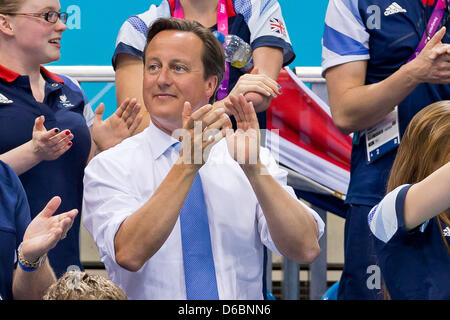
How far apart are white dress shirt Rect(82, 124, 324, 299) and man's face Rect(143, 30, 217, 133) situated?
7cm

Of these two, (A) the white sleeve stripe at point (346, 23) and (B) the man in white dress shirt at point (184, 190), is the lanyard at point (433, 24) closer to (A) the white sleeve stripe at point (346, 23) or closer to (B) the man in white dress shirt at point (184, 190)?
(A) the white sleeve stripe at point (346, 23)

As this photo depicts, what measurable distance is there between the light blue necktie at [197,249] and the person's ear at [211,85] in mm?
381

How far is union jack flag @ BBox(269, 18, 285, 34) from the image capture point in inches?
127

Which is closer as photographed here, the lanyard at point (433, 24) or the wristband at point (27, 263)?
the wristband at point (27, 263)

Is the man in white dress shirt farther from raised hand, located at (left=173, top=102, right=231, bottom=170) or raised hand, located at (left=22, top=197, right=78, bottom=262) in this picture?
raised hand, located at (left=22, top=197, right=78, bottom=262)

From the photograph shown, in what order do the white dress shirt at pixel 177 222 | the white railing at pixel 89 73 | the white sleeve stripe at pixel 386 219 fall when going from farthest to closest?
the white railing at pixel 89 73 < the white dress shirt at pixel 177 222 < the white sleeve stripe at pixel 386 219

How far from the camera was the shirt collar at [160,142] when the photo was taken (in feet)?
8.78

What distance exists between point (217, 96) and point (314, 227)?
76 centimetres

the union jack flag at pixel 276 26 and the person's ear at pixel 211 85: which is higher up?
the union jack flag at pixel 276 26

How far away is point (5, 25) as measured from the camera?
3164mm

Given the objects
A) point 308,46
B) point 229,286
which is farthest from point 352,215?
point 308,46

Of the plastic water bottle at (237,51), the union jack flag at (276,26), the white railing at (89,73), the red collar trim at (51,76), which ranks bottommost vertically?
the red collar trim at (51,76)

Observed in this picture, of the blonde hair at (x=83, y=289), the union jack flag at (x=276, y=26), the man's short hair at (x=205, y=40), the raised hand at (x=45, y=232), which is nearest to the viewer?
the blonde hair at (x=83, y=289)

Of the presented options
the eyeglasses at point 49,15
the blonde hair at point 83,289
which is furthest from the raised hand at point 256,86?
the blonde hair at point 83,289
